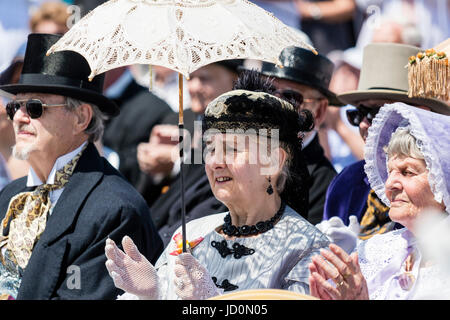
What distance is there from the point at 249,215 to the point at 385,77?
1.77 metres

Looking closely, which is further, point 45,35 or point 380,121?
point 45,35

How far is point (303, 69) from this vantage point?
20.2 ft

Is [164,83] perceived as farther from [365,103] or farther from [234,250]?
[234,250]

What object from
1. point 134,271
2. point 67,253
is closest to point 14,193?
point 67,253

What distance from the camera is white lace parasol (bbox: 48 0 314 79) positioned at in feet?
13.2

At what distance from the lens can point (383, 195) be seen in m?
4.63

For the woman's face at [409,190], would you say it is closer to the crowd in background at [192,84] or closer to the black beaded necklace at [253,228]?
the black beaded necklace at [253,228]

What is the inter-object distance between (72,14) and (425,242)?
4.97 metres

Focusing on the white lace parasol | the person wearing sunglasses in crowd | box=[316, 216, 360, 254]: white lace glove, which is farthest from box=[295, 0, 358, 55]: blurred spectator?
the white lace parasol

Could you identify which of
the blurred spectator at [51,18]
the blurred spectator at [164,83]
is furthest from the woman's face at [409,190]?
the blurred spectator at [51,18]

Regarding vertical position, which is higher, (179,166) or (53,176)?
(179,166)

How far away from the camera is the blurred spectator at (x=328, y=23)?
318 inches

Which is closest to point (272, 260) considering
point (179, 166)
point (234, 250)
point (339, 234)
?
point (234, 250)
